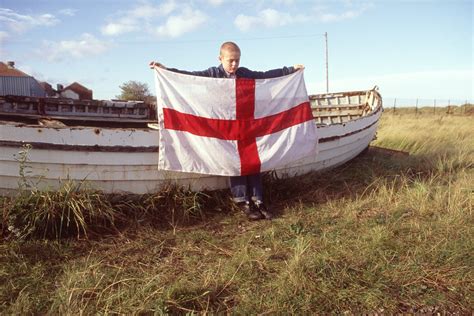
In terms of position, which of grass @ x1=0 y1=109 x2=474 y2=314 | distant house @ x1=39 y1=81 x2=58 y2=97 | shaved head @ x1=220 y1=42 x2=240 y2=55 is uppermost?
distant house @ x1=39 y1=81 x2=58 y2=97

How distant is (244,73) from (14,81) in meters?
43.3

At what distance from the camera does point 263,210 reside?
413cm

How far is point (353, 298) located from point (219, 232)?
1.59 m

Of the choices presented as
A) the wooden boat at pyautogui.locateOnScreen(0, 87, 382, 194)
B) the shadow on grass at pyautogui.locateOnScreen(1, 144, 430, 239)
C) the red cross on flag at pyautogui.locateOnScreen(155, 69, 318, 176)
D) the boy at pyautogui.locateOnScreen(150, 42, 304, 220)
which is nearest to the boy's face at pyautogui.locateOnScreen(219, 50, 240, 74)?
the boy at pyautogui.locateOnScreen(150, 42, 304, 220)

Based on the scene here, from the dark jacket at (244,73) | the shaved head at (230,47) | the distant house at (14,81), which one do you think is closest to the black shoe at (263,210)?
the dark jacket at (244,73)

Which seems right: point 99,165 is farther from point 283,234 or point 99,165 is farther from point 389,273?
point 389,273

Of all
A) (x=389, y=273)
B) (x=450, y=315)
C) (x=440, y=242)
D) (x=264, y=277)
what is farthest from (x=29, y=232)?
(x=440, y=242)

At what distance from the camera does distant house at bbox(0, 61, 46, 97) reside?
39.1 m

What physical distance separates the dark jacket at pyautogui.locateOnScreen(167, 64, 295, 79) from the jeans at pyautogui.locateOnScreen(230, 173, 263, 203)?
1216 millimetres

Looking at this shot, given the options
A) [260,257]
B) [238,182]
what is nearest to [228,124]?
[238,182]

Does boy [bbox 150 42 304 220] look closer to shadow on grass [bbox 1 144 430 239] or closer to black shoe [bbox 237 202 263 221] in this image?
black shoe [bbox 237 202 263 221]

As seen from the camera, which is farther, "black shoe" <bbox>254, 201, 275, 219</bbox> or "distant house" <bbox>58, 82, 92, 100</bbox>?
"distant house" <bbox>58, 82, 92, 100</bbox>

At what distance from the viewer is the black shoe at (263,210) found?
4.06 meters

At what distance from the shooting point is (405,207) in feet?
13.5
